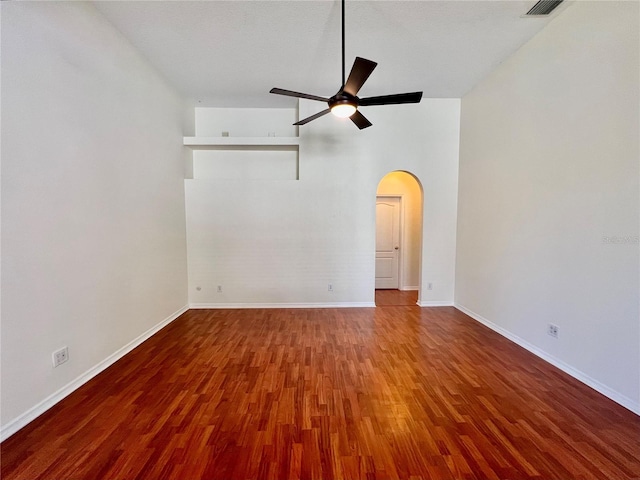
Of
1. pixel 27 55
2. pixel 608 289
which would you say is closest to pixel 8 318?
pixel 27 55

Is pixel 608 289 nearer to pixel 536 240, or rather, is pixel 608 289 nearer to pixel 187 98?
pixel 536 240

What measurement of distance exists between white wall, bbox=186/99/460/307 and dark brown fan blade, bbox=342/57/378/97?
2048 millimetres

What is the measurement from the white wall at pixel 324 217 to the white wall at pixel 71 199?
1.09 meters

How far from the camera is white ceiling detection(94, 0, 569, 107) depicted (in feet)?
8.03

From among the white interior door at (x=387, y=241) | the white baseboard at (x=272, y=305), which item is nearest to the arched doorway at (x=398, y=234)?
the white interior door at (x=387, y=241)

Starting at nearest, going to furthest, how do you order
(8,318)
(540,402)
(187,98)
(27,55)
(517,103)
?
(8,318)
(27,55)
(540,402)
(517,103)
(187,98)

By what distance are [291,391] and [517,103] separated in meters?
4.02

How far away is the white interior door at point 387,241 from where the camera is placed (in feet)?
19.1

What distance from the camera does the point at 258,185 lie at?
438cm

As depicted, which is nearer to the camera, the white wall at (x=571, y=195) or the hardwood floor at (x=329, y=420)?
the hardwood floor at (x=329, y=420)

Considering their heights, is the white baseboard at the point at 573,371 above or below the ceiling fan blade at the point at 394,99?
below

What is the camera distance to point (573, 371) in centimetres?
242

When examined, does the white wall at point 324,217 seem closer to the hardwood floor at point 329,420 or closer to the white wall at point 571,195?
the white wall at point 571,195

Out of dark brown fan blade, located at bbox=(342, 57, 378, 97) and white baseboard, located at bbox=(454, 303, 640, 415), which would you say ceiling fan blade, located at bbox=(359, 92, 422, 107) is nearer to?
dark brown fan blade, located at bbox=(342, 57, 378, 97)
